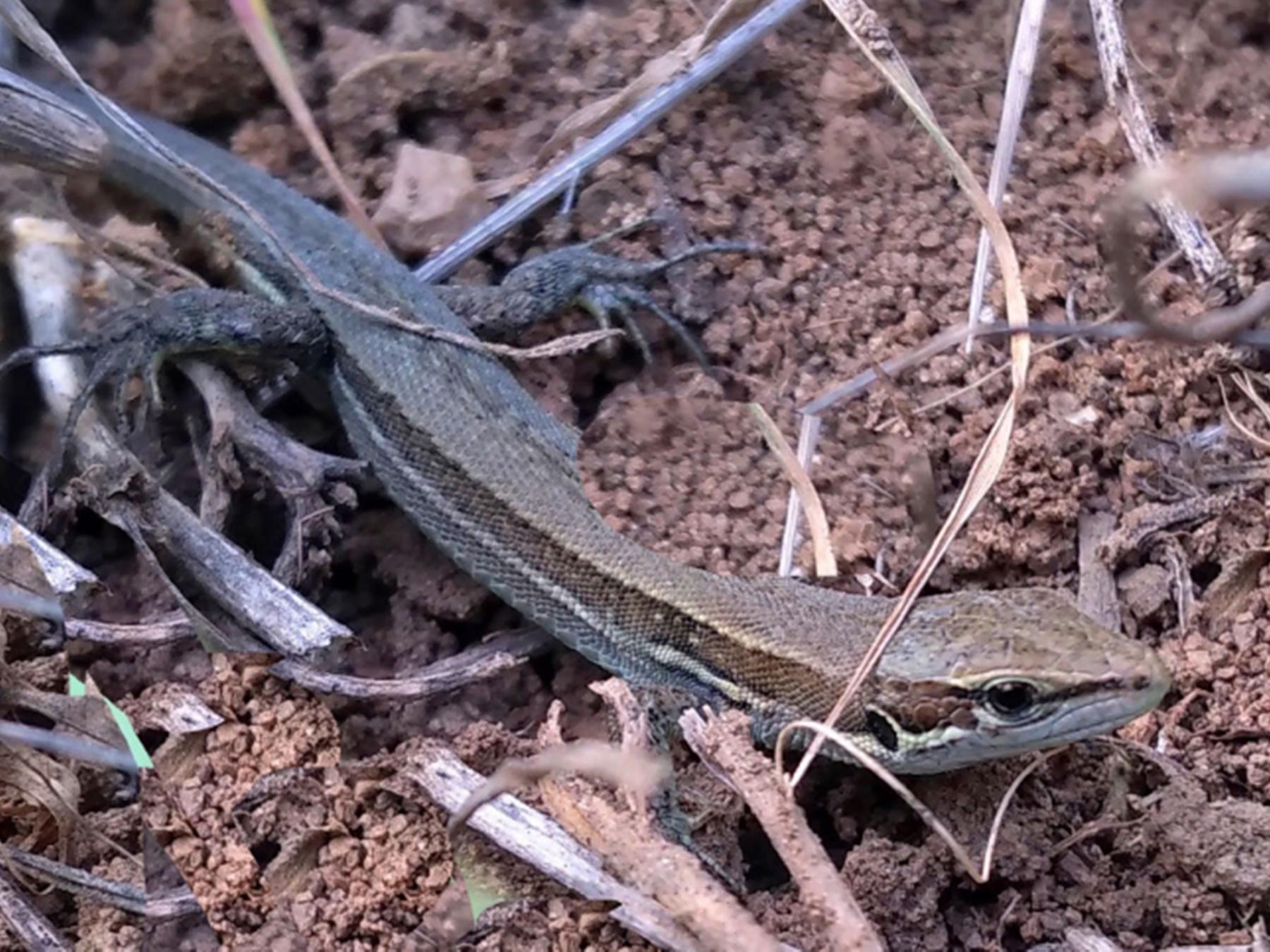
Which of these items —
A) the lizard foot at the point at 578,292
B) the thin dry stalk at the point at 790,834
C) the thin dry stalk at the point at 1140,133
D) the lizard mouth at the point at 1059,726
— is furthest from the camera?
the lizard foot at the point at 578,292

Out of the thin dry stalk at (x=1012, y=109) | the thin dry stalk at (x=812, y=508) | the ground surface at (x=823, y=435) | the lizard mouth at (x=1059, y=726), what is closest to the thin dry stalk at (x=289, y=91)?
the ground surface at (x=823, y=435)

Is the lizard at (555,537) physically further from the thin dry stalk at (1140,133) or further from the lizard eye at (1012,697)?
the thin dry stalk at (1140,133)

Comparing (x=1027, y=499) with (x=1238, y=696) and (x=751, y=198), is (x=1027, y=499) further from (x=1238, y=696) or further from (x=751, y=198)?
(x=751, y=198)

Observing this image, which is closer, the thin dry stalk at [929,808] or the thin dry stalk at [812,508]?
the thin dry stalk at [929,808]

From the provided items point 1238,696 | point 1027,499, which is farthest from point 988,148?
point 1238,696

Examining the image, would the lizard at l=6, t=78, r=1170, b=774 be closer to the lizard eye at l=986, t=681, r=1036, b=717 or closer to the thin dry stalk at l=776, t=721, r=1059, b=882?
the lizard eye at l=986, t=681, r=1036, b=717

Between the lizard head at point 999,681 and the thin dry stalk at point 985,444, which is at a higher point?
the thin dry stalk at point 985,444

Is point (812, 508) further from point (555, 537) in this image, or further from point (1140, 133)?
point (1140, 133)
